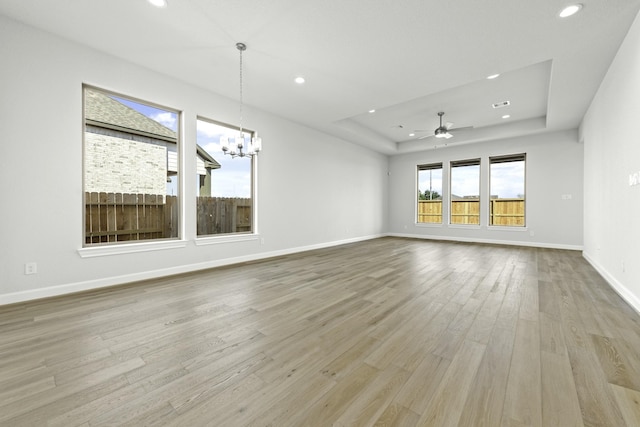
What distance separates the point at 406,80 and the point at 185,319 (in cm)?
430

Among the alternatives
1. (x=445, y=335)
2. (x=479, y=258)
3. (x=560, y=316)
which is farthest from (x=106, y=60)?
(x=479, y=258)

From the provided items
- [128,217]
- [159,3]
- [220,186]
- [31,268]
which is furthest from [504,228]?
[31,268]

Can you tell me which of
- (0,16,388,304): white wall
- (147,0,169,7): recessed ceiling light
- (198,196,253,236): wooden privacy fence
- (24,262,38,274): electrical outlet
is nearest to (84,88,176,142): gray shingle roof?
(0,16,388,304): white wall

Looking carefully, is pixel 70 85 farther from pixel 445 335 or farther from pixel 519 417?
pixel 519 417

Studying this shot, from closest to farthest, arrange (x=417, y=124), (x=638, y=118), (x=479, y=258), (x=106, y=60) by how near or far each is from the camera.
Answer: (x=638, y=118) < (x=106, y=60) < (x=479, y=258) < (x=417, y=124)

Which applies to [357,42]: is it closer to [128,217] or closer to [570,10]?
[570,10]

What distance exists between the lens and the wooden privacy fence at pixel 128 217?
357cm

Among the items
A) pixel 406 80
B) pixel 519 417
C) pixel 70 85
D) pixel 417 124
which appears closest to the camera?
pixel 519 417

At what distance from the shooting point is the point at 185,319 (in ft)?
7.85

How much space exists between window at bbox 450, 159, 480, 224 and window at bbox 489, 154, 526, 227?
0.38 metres

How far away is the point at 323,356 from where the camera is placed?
5.87 ft

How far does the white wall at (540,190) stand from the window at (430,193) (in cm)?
26

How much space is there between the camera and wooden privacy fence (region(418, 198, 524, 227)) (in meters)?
7.40

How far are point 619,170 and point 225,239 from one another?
5.57 m
